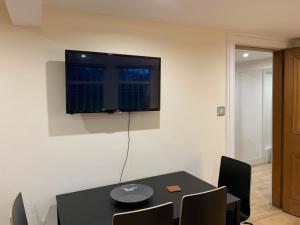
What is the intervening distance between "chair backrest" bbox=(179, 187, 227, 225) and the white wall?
358 centimetres

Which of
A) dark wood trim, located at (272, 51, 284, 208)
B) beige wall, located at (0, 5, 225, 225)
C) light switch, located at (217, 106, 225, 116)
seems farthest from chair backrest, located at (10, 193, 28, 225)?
dark wood trim, located at (272, 51, 284, 208)

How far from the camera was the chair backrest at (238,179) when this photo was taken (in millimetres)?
2229

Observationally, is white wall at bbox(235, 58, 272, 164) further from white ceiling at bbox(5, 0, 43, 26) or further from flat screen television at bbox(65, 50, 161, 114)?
white ceiling at bbox(5, 0, 43, 26)

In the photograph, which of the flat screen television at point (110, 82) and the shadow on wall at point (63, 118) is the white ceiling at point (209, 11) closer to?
the flat screen television at point (110, 82)

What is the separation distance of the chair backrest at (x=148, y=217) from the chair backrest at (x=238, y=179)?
102 centimetres

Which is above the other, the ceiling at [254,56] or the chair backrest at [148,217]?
the ceiling at [254,56]

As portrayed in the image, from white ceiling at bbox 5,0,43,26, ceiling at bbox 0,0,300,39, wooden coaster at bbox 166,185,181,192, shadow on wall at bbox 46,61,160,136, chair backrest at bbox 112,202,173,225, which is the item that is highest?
ceiling at bbox 0,0,300,39

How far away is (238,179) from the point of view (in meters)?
2.32

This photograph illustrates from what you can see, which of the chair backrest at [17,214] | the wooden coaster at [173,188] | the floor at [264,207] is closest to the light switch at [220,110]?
the wooden coaster at [173,188]

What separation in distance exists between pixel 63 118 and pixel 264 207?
9.34 feet

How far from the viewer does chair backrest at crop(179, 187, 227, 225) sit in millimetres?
1586

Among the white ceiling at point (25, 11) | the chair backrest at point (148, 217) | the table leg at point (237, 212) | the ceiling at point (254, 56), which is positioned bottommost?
the table leg at point (237, 212)

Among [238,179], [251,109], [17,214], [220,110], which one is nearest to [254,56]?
[251,109]

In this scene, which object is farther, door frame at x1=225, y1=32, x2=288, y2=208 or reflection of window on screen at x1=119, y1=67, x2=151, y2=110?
door frame at x1=225, y1=32, x2=288, y2=208
